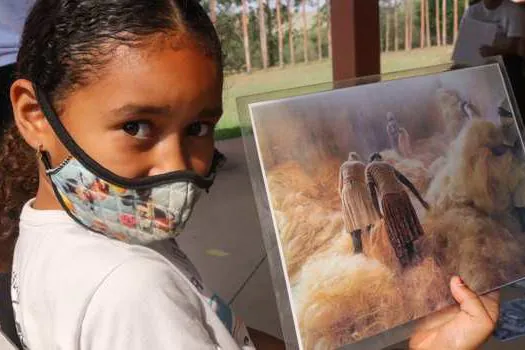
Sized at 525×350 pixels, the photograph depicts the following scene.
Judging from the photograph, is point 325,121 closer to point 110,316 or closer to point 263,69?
point 110,316

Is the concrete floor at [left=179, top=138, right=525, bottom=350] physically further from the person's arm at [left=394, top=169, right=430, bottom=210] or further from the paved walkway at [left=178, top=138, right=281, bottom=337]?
the person's arm at [left=394, top=169, right=430, bottom=210]

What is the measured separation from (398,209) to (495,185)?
1.14ft

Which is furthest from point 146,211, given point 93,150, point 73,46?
point 73,46

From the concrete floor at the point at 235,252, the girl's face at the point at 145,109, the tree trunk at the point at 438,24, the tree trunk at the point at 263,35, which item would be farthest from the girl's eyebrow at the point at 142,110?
the tree trunk at the point at 263,35

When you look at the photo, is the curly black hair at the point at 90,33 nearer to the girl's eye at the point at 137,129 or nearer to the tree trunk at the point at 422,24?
the girl's eye at the point at 137,129

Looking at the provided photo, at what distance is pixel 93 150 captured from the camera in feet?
3.27

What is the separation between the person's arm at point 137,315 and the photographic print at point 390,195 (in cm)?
38

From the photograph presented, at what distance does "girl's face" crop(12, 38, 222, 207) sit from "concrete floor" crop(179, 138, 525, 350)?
6.58 feet

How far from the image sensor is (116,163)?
0.99 m

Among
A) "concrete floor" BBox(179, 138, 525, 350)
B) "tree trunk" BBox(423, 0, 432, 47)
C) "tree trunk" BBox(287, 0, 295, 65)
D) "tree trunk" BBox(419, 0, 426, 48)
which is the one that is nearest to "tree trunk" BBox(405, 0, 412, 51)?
"tree trunk" BBox(419, 0, 426, 48)

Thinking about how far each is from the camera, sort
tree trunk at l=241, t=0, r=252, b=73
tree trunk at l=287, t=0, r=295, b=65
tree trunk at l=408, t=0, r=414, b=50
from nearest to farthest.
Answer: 1. tree trunk at l=241, t=0, r=252, b=73
2. tree trunk at l=408, t=0, r=414, b=50
3. tree trunk at l=287, t=0, r=295, b=65

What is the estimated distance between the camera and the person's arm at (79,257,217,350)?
2.99ft

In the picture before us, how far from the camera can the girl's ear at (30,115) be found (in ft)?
3.47

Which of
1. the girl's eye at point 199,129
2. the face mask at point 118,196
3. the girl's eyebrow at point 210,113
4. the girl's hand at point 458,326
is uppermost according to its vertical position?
the girl's eyebrow at point 210,113
